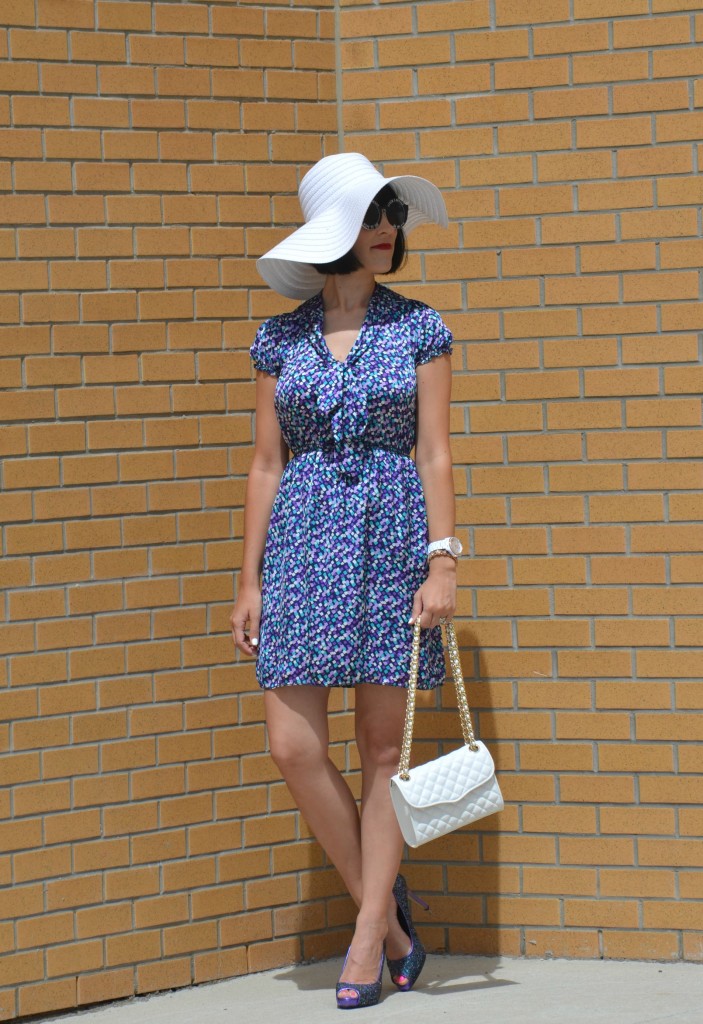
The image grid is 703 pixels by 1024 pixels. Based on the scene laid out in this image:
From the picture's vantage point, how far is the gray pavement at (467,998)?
3.88 m

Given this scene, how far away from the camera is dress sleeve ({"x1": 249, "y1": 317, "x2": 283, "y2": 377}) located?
13.2 ft

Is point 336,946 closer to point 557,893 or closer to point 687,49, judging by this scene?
point 557,893

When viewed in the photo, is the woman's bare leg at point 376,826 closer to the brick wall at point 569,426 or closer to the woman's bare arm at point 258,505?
the woman's bare arm at point 258,505

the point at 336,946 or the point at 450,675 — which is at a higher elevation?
the point at 450,675

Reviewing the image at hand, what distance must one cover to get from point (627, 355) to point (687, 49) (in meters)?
0.89

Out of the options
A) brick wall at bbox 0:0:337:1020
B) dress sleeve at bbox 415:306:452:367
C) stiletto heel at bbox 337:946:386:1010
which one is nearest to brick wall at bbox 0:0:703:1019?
brick wall at bbox 0:0:337:1020

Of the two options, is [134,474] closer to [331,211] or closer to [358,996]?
[331,211]

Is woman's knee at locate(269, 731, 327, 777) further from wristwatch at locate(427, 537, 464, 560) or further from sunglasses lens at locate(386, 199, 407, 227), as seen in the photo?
sunglasses lens at locate(386, 199, 407, 227)

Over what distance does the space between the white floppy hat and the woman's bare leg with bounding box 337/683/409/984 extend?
1.14 metres

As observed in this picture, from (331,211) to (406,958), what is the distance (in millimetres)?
2056

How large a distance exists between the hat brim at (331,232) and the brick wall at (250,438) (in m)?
0.36

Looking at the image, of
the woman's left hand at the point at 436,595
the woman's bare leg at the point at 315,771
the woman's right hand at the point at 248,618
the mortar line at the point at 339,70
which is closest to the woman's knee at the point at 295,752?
the woman's bare leg at the point at 315,771

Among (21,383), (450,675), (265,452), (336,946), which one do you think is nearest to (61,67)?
(21,383)

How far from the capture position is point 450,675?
452 cm
